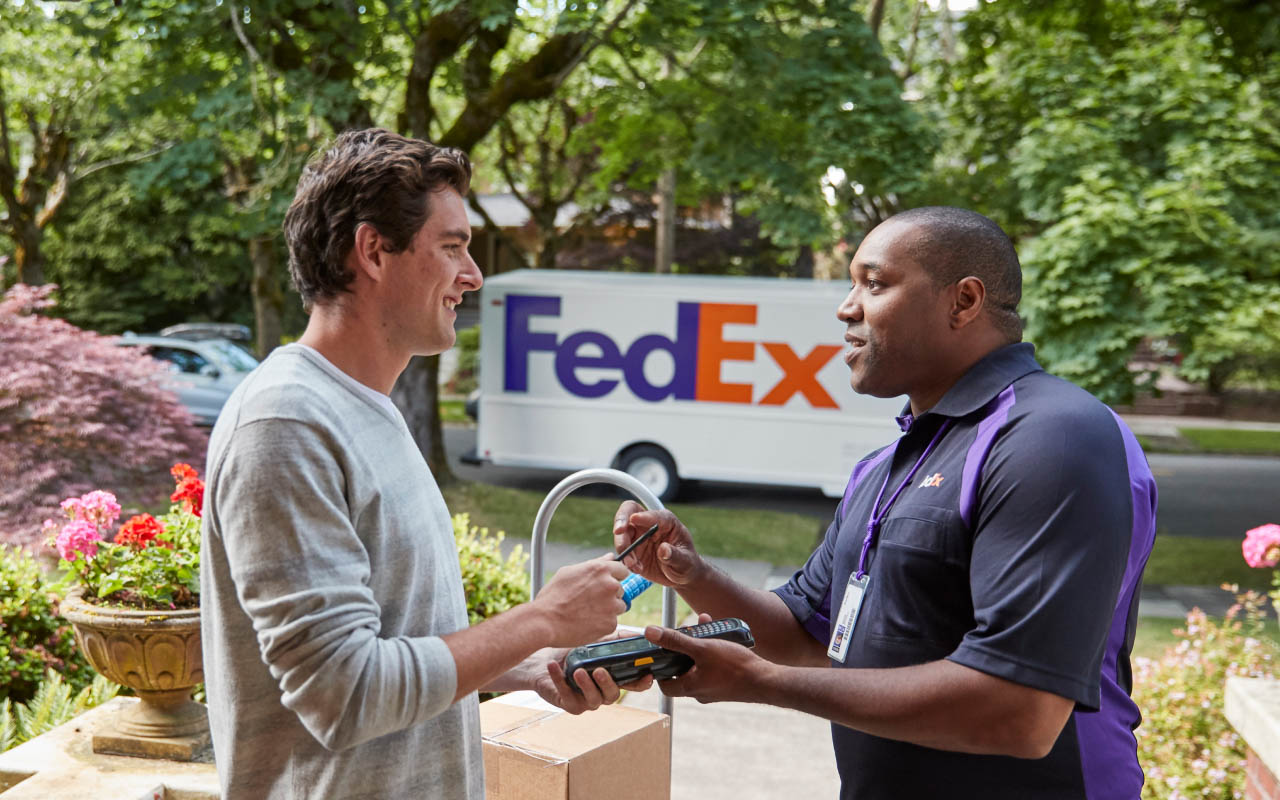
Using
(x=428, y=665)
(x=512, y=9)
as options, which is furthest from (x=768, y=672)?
(x=512, y=9)

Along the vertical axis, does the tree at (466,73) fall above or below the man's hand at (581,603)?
above

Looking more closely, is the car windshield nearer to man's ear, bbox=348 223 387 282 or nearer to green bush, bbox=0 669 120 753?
green bush, bbox=0 669 120 753

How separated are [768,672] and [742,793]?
3.48 metres

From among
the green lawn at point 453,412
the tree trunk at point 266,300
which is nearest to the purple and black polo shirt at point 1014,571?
the tree trunk at point 266,300

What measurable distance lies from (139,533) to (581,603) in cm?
264

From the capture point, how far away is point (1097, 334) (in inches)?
388

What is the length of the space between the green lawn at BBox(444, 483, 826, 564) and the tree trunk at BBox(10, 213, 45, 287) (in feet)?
35.5

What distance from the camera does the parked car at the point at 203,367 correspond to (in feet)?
55.0

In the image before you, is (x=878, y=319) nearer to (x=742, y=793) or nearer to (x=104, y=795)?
(x=104, y=795)

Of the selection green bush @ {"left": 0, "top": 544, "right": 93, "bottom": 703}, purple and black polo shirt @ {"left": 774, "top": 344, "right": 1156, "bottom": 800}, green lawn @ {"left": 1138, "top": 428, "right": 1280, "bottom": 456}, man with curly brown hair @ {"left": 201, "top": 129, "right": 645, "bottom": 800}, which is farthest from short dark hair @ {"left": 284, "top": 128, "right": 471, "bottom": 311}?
green lawn @ {"left": 1138, "top": 428, "right": 1280, "bottom": 456}

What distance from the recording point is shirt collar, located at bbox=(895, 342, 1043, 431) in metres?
2.06

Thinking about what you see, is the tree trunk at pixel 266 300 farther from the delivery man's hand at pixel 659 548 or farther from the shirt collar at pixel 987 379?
the shirt collar at pixel 987 379

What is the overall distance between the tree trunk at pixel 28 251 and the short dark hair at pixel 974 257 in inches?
804

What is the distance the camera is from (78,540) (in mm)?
3932
